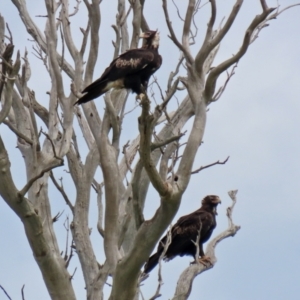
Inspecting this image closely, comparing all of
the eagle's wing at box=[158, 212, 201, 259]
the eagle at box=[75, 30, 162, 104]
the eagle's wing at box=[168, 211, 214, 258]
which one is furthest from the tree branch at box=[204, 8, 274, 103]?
the eagle's wing at box=[158, 212, 201, 259]

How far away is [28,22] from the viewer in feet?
30.7

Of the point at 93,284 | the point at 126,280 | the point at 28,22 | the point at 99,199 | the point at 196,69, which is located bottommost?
the point at 126,280

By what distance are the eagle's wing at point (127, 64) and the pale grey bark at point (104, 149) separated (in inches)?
10.9

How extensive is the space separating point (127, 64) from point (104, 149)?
1189 mm

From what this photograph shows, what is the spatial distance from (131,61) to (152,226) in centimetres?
273

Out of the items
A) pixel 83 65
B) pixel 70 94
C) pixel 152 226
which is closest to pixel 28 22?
pixel 83 65

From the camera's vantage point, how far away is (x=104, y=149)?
24.3 feet

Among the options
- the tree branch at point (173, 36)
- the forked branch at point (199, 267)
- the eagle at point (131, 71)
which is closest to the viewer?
the tree branch at point (173, 36)

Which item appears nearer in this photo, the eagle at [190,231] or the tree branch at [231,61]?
the tree branch at [231,61]

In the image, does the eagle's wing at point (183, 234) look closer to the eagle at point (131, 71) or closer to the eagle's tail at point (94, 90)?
the eagle at point (131, 71)

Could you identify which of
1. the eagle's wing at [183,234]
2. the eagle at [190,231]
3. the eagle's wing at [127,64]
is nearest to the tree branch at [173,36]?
the eagle's wing at [127,64]

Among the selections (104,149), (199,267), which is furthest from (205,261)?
(104,149)

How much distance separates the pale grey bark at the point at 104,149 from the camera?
5.98m

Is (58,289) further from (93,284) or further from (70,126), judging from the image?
(70,126)
